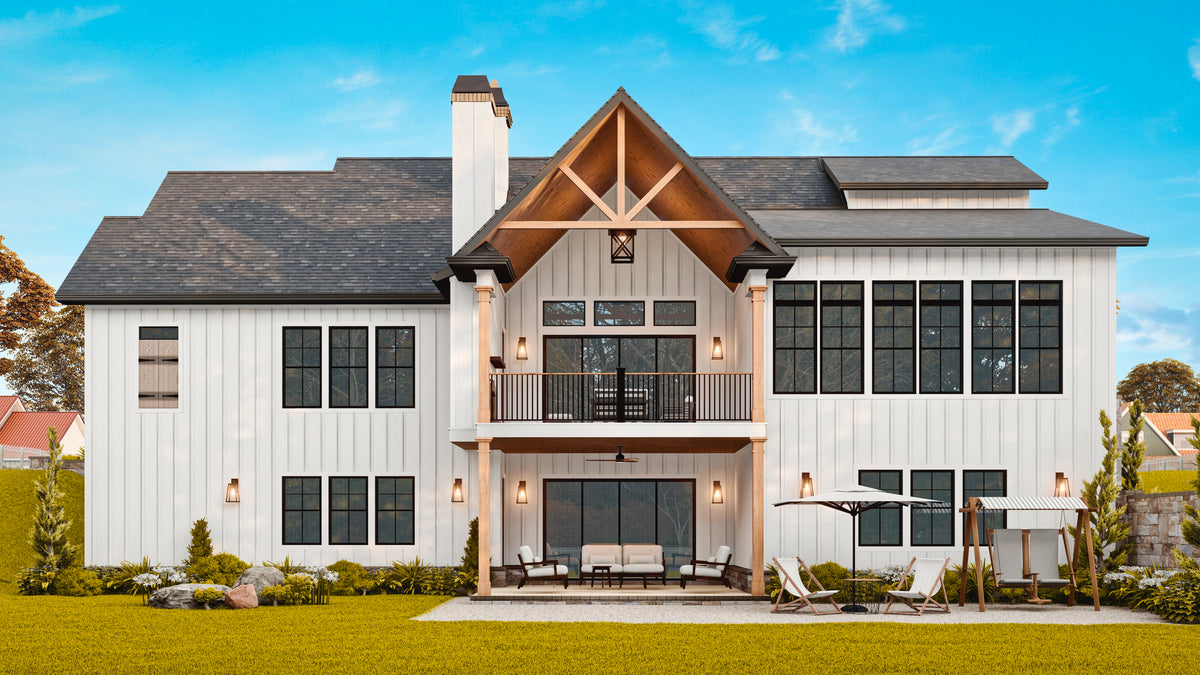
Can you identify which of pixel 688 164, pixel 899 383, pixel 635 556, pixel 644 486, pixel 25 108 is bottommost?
pixel 635 556

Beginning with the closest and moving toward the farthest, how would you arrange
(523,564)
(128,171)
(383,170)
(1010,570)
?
(1010,570)
(523,564)
(383,170)
(128,171)

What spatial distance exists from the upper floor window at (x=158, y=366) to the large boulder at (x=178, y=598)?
408 centimetres

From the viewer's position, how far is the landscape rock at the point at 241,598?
45.3 feet

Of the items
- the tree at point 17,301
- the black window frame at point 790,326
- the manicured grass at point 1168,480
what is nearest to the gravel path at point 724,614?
the black window frame at point 790,326

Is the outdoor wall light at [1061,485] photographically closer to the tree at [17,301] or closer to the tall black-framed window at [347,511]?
the tall black-framed window at [347,511]

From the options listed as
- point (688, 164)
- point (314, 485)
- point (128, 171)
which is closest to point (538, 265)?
point (688, 164)

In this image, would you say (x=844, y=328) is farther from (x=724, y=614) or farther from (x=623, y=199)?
(x=724, y=614)

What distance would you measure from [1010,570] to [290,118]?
21.5 metres

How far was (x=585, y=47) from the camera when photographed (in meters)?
25.1

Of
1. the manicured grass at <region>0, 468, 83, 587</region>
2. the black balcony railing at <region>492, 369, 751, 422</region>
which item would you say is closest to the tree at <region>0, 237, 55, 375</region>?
the manicured grass at <region>0, 468, 83, 587</region>

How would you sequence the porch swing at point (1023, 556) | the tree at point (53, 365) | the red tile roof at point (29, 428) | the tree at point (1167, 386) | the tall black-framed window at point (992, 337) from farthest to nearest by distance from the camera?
the tree at point (1167, 386) → the tree at point (53, 365) → the red tile roof at point (29, 428) → the tall black-framed window at point (992, 337) → the porch swing at point (1023, 556)

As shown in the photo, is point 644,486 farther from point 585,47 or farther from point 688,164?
point 585,47

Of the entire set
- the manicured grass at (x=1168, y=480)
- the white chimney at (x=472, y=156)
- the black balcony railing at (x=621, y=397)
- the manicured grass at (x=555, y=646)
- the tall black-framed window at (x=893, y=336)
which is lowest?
the manicured grass at (x=1168, y=480)

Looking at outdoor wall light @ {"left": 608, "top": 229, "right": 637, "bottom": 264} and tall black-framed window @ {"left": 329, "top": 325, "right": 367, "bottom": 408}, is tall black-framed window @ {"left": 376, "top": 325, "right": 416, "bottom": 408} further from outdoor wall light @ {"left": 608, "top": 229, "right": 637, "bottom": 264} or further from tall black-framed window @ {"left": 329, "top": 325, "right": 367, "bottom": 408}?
outdoor wall light @ {"left": 608, "top": 229, "right": 637, "bottom": 264}
